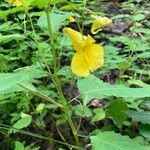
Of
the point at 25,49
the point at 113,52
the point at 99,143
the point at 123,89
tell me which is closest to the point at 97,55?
the point at 123,89

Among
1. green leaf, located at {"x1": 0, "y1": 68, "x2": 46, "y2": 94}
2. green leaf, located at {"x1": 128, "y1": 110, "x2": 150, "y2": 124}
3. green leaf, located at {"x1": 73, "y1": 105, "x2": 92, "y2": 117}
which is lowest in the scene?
green leaf, located at {"x1": 73, "y1": 105, "x2": 92, "y2": 117}

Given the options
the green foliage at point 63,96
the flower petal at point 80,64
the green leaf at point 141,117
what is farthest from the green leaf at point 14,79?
the green leaf at point 141,117

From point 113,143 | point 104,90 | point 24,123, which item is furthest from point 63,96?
point 24,123

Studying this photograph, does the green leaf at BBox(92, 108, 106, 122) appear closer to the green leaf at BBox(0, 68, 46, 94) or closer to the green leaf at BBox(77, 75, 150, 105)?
the green leaf at BBox(77, 75, 150, 105)

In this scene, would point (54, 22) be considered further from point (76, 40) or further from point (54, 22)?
point (76, 40)

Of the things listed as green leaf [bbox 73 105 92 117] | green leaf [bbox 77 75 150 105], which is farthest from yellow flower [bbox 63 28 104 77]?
green leaf [bbox 73 105 92 117]

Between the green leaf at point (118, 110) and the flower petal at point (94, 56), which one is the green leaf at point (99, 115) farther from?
the flower petal at point (94, 56)

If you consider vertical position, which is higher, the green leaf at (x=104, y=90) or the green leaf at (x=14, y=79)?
the green leaf at (x=14, y=79)
